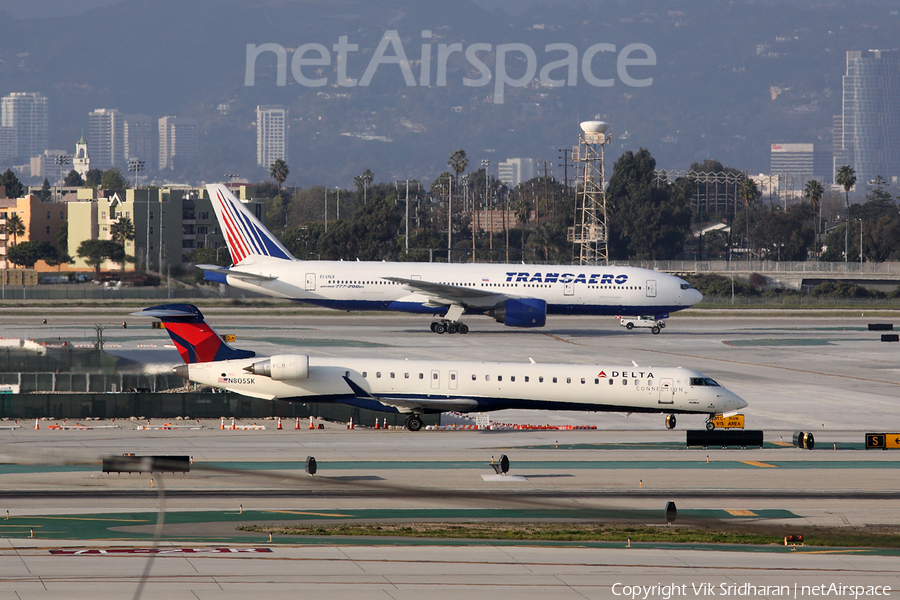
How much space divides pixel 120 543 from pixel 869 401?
124 feet

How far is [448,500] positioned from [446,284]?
134ft

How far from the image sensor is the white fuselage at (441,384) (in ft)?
129

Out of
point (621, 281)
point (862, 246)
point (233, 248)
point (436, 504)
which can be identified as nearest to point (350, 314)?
point (233, 248)

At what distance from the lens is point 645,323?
77.6 metres

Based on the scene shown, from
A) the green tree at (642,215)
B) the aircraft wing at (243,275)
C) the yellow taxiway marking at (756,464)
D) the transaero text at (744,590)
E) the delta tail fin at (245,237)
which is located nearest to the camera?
the transaero text at (744,590)

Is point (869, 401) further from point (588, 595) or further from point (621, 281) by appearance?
point (588, 595)

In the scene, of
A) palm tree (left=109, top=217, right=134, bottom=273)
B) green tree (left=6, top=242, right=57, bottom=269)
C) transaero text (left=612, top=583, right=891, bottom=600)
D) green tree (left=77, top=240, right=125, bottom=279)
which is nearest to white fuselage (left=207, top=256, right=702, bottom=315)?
transaero text (left=612, top=583, right=891, bottom=600)

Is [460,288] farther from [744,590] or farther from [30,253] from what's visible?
[30,253]

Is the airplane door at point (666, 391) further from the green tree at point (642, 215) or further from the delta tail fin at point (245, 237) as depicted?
the green tree at point (642, 215)

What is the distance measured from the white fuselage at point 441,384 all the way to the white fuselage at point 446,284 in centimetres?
3072

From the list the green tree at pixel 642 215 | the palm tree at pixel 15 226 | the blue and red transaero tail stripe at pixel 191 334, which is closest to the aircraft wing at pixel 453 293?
the blue and red transaero tail stripe at pixel 191 334

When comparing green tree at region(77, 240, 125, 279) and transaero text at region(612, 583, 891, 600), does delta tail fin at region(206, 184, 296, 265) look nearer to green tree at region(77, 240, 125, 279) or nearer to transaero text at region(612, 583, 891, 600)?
transaero text at region(612, 583, 891, 600)

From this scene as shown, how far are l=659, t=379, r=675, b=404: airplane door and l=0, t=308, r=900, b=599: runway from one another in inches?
66.5

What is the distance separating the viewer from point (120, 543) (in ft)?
81.0
